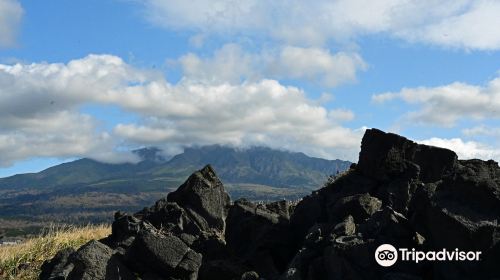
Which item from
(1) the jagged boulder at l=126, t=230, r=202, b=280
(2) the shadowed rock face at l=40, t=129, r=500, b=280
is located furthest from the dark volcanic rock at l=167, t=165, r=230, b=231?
(1) the jagged boulder at l=126, t=230, r=202, b=280

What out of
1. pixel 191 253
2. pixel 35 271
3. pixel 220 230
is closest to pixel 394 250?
pixel 191 253

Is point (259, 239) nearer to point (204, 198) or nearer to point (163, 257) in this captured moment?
point (163, 257)

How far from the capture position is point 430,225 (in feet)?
Answer: 48.0

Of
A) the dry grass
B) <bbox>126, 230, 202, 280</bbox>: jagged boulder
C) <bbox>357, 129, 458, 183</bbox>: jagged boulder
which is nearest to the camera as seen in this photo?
<bbox>126, 230, 202, 280</bbox>: jagged boulder

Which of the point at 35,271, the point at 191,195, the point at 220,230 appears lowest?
the point at 35,271

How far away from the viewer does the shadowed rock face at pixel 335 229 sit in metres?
14.2

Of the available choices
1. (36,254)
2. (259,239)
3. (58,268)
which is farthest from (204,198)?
(36,254)

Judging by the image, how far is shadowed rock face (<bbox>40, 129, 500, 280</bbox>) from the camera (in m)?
14.2

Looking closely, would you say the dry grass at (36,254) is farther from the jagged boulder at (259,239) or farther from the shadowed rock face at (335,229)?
the jagged boulder at (259,239)

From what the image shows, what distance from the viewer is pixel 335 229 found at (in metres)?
16.4

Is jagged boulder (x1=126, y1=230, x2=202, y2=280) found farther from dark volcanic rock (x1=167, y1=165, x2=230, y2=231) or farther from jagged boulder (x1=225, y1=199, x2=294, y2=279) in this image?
dark volcanic rock (x1=167, y1=165, x2=230, y2=231)

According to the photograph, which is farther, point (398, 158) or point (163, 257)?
point (398, 158)

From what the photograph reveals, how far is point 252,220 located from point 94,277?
633cm

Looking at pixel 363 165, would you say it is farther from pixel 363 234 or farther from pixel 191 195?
pixel 191 195
